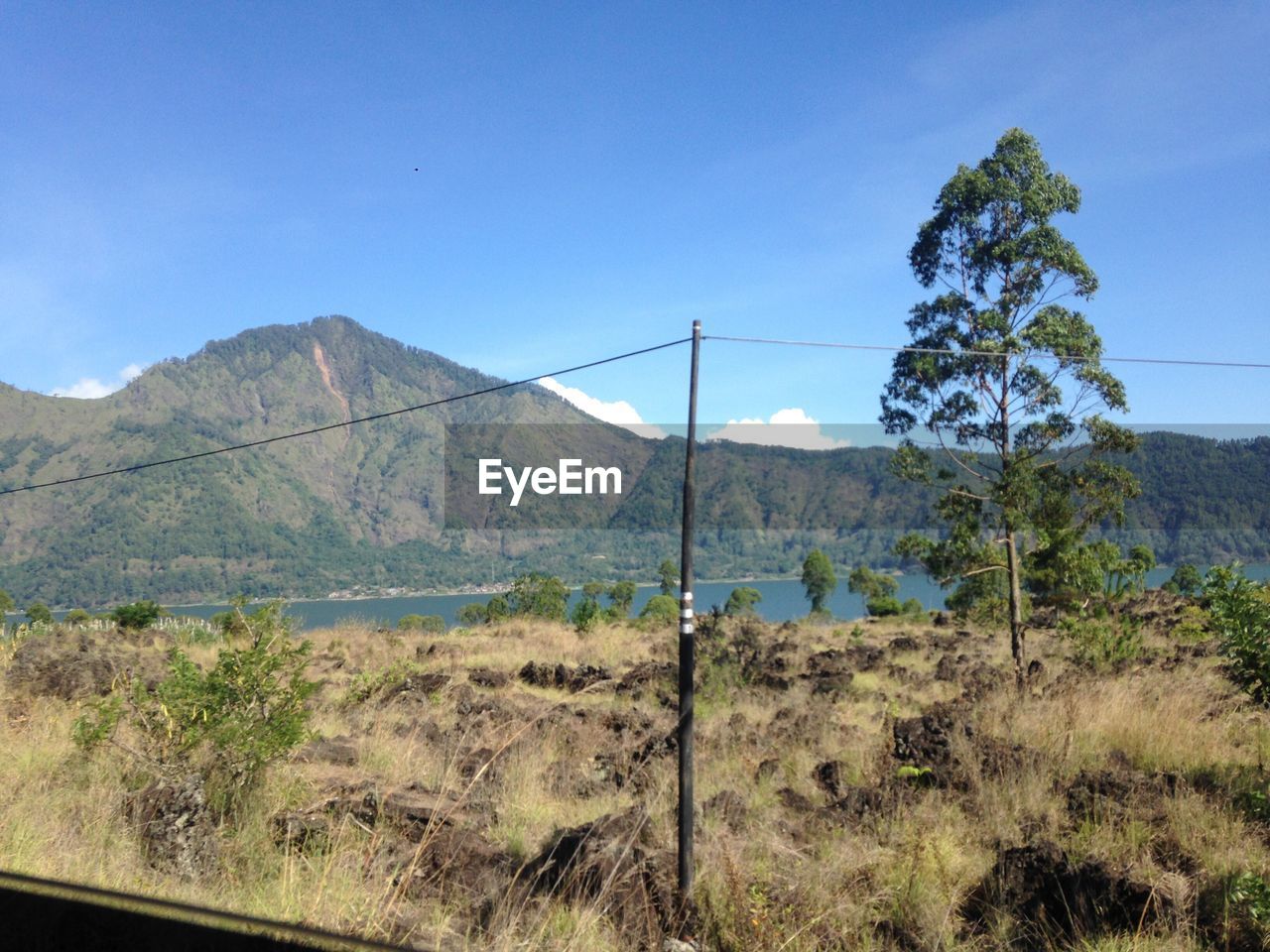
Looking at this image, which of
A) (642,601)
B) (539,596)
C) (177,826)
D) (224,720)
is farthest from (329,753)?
(642,601)

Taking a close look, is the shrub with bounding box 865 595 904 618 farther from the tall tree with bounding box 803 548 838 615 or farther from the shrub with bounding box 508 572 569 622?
the tall tree with bounding box 803 548 838 615

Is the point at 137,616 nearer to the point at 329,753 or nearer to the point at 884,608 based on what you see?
the point at 329,753

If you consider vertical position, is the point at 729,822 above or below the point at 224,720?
below

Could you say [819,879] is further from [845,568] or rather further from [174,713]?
[845,568]

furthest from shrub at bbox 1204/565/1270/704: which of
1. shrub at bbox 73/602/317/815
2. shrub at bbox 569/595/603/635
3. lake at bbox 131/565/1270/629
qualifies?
lake at bbox 131/565/1270/629

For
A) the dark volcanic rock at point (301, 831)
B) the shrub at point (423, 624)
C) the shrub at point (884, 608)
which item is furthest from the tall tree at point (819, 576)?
the dark volcanic rock at point (301, 831)
